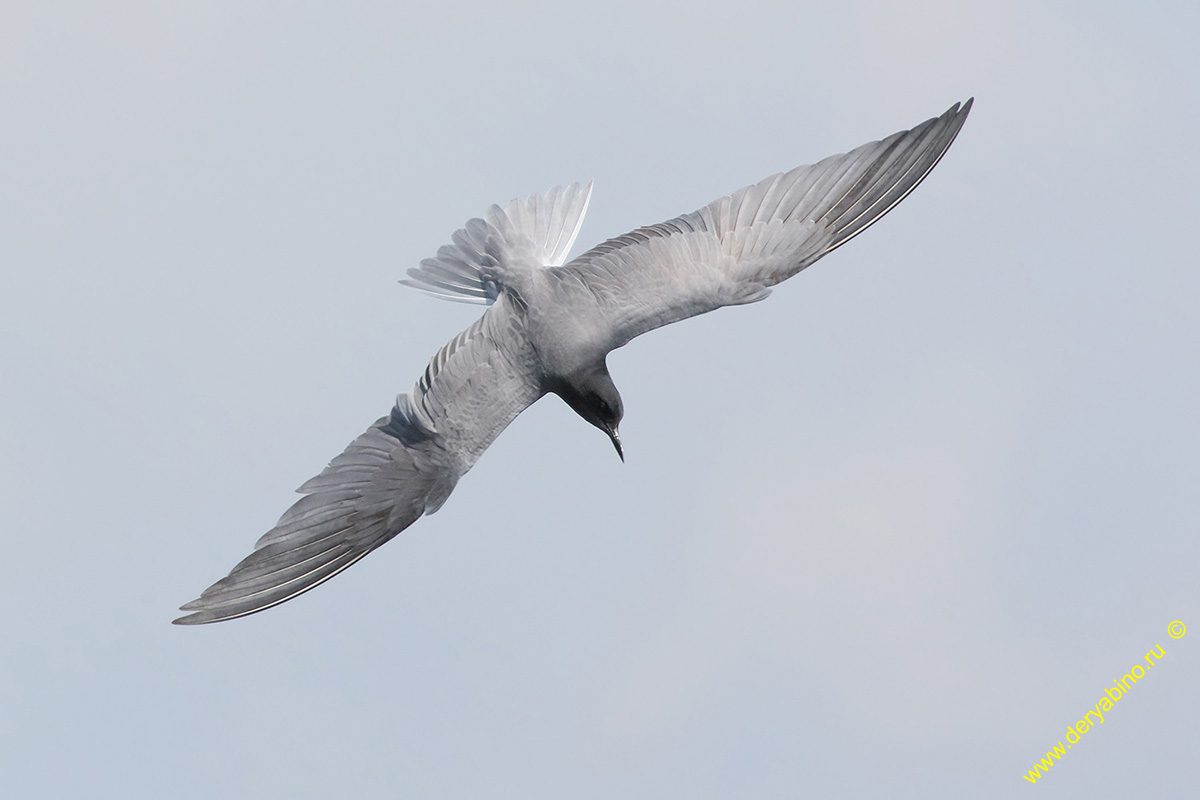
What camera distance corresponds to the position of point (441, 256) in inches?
496

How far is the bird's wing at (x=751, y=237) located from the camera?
11539 millimetres

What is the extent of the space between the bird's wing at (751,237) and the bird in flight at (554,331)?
0.4 inches

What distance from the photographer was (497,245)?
12.3 m

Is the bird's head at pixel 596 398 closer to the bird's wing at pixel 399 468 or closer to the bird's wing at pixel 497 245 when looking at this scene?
the bird's wing at pixel 399 468

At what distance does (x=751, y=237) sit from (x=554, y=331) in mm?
1690

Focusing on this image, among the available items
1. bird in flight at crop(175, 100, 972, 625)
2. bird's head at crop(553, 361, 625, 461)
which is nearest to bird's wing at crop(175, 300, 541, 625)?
bird in flight at crop(175, 100, 972, 625)

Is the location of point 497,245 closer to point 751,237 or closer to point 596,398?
point 596,398

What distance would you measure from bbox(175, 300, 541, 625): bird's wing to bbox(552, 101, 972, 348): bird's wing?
2.95 ft

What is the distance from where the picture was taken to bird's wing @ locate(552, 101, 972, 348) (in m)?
11.5

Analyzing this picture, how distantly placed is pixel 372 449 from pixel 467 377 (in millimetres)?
890

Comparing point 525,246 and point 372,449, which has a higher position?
point 525,246

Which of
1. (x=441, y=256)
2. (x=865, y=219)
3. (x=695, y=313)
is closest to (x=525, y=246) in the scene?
(x=441, y=256)

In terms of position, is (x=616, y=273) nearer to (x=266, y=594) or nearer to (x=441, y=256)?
(x=441, y=256)

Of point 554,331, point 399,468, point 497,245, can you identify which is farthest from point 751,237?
point 399,468
